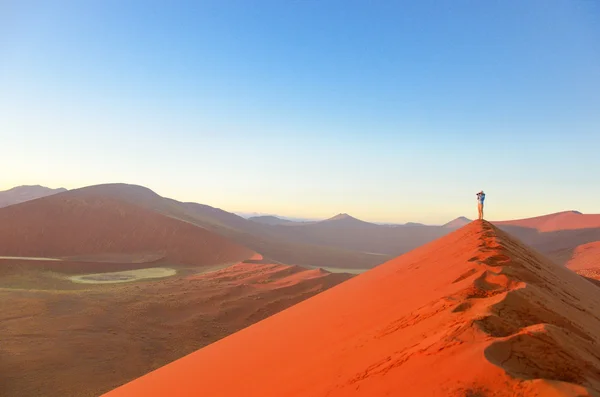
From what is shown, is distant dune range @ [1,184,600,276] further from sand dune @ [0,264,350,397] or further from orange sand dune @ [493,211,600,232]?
sand dune @ [0,264,350,397]

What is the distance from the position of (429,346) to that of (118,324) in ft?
45.4

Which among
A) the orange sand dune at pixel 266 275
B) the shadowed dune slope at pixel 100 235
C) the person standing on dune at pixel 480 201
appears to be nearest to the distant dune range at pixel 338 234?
the shadowed dune slope at pixel 100 235

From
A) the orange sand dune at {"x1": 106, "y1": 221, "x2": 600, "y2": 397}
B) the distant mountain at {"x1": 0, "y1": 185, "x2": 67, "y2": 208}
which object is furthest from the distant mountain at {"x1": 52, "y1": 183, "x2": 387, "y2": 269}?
the distant mountain at {"x1": 0, "y1": 185, "x2": 67, "y2": 208}

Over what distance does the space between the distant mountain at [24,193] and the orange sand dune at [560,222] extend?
9720cm

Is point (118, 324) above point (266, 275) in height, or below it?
below

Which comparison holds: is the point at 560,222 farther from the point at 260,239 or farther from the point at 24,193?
the point at 24,193

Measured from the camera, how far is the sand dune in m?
9.96

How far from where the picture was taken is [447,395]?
2381 mm

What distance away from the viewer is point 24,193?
99.1 m

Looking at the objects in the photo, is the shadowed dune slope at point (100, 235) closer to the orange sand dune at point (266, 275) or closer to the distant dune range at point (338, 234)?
the distant dune range at point (338, 234)

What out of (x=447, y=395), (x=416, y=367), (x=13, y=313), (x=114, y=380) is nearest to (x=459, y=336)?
(x=416, y=367)

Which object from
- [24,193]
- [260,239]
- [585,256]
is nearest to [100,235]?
[260,239]

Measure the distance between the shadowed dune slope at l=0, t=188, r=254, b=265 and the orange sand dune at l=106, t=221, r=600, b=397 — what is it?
95.1ft

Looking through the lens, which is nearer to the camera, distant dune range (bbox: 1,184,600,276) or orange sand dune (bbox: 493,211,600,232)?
distant dune range (bbox: 1,184,600,276)
